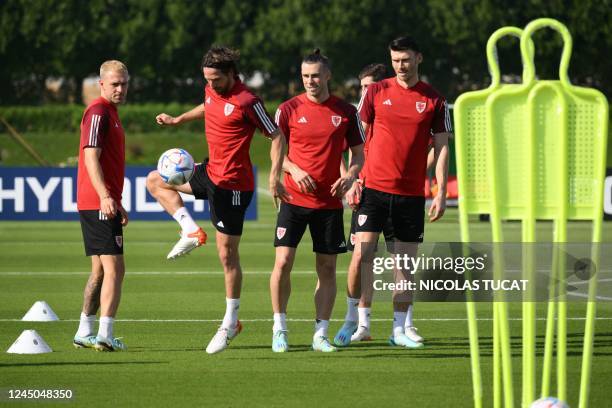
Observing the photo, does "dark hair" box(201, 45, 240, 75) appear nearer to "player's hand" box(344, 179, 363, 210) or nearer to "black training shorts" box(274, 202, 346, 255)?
"black training shorts" box(274, 202, 346, 255)

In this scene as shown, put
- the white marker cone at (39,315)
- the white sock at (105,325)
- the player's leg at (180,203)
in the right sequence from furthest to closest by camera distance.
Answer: the white marker cone at (39,315) → the player's leg at (180,203) → the white sock at (105,325)

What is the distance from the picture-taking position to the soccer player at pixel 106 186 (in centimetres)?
990

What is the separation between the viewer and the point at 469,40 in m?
59.5

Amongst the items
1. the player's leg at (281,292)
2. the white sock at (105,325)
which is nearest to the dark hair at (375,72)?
the player's leg at (281,292)

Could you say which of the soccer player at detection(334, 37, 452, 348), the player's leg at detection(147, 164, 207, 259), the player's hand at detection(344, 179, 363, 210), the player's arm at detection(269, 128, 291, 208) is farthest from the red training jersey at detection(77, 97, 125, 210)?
the soccer player at detection(334, 37, 452, 348)

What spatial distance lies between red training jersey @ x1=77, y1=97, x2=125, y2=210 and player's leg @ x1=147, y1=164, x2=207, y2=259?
1.48 feet

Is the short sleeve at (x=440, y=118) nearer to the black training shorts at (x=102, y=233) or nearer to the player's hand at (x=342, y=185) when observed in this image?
the player's hand at (x=342, y=185)

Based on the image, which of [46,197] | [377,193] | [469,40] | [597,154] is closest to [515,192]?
A: [597,154]

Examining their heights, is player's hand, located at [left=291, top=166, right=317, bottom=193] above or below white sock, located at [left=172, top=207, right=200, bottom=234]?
above

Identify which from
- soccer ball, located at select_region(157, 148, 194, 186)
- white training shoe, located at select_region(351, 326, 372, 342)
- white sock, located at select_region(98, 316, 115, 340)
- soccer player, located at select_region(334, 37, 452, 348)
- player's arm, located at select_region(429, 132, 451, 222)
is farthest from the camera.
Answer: white training shoe, located at select_region(351, 326, 372, 342)

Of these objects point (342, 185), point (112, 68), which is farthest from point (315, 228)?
point (112, 68)

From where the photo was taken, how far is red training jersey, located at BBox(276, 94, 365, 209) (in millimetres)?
10273

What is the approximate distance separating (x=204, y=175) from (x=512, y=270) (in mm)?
4012

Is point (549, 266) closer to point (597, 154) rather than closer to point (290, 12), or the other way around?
point (597, 154)
